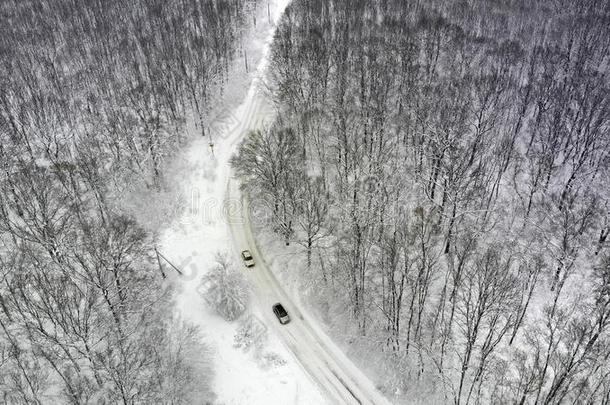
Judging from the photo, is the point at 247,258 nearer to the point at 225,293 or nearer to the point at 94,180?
the point at 225,293

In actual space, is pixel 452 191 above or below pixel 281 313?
above

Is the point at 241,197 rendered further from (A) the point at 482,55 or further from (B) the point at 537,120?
(A) the point at 482,55

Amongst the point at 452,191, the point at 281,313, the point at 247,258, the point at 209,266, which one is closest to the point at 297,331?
the point at 281,313

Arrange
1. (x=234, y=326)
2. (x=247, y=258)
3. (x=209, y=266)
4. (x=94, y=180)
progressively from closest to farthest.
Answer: (x=234, y=326) < (x=209, y=266) < (x=247, y=258) < (x=94, y=180)

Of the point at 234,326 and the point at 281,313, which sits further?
the point at 281,313

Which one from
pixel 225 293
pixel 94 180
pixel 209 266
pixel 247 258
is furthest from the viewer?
pixel 94 180

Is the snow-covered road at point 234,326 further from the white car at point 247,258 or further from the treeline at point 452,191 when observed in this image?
the treeline at point 452,191

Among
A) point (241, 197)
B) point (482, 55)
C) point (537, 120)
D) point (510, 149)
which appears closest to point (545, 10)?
point (482, 55)

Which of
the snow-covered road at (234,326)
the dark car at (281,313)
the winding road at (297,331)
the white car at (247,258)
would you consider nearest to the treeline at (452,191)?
the winding road at (297,331)
